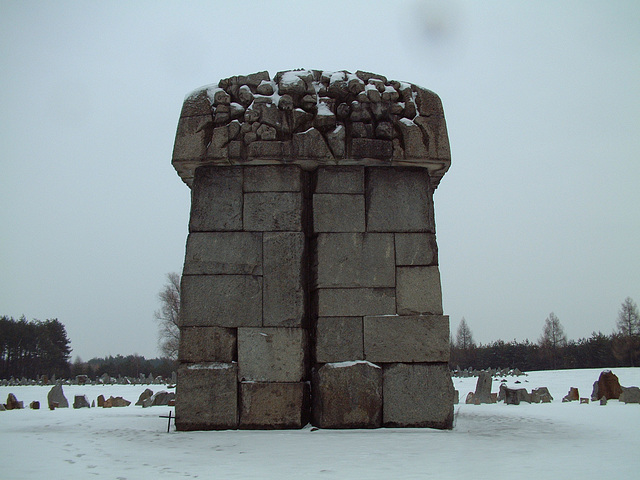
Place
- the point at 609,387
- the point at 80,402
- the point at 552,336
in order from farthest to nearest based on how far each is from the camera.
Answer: the point at 552,336 < the point at 609,387 < the point at 80,402

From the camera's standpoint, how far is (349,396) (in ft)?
19.0

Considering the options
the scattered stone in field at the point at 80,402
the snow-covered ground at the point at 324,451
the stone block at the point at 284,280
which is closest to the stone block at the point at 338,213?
the stone block at the point at 284,280

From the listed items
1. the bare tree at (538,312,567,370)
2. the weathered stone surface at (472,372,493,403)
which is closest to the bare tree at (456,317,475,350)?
the bare tree at (538,312,567,370)

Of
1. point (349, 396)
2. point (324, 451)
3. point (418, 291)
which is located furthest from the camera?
point (418, 291)

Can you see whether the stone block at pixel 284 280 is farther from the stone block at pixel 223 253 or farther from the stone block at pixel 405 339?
the stone block at pixel 405 339

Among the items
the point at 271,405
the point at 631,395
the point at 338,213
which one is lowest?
the point at 631,395

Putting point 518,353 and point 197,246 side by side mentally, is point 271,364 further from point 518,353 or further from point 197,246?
point 518,353

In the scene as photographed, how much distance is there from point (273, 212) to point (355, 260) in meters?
1.05

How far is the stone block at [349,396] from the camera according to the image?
5.77m

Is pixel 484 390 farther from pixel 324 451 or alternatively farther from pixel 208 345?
pixel 324 451

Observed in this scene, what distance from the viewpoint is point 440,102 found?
6.71m

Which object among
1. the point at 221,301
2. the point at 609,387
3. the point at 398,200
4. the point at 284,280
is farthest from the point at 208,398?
the point at 609,387

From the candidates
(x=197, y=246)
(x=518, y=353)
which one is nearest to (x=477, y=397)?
(x=197, y=246)

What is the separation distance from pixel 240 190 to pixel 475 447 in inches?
141
